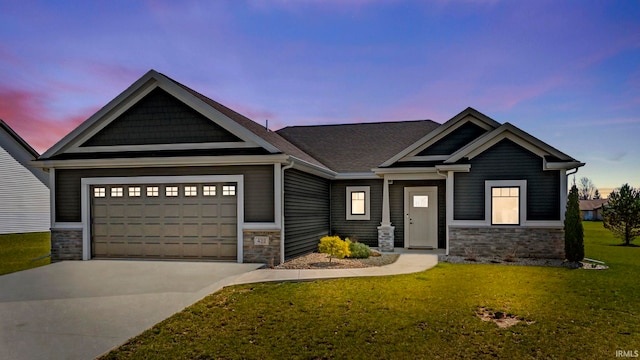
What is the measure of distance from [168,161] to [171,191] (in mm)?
975

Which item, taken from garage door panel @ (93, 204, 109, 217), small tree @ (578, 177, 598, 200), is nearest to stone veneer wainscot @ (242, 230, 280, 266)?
garage door panel @ (93, 204, 109, 217)

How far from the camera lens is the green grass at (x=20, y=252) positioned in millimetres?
13102

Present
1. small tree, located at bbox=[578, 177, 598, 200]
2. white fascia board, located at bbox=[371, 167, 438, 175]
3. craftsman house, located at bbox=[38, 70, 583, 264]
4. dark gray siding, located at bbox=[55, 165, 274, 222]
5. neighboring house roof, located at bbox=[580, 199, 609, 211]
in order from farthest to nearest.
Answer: small tree, located at bbox=[578, 177, 598, 200] < neighboring house roof, located at bbox=[580, 199, 609, 211] < white fascia board, located at bbox=[371, 167, 438, 175] < craftsman house, located at bbox=[38, 70, 583, 264] < dark gray siding, located at bbox=[55, 165, 274, 222]

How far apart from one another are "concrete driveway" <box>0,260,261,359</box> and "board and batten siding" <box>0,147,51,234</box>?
16.9 meters

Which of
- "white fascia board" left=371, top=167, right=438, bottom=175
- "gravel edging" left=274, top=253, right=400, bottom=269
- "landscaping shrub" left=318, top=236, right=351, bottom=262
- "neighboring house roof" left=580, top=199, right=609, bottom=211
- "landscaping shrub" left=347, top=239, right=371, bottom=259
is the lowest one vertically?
"neighboring house roof" left=580, top=199, right=609, bottom=211

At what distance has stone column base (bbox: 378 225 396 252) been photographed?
626 inches

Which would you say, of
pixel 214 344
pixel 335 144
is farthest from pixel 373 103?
pixel 214 344

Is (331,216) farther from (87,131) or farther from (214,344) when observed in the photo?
(214,344)

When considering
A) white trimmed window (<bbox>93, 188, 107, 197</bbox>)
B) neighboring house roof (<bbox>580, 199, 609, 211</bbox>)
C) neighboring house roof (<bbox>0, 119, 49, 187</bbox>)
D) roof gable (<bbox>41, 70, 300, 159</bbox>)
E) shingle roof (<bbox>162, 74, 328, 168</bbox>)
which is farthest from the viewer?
neighboring house roof (<bbox>580, 199, 609, 211</bbox>)

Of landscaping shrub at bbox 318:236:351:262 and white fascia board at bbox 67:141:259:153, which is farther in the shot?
landscaping shrub at bbox 318:236:351:262

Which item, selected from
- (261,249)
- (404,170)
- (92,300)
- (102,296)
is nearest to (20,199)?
(261,249)

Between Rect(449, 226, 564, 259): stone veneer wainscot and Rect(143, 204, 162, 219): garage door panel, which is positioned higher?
Rect(143, 204, 162, 219): garage door panel

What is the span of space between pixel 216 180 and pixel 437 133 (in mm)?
8341

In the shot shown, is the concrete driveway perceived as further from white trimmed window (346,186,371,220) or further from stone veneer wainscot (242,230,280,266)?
white trimmed window (346,186,371,220)
